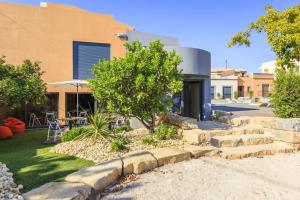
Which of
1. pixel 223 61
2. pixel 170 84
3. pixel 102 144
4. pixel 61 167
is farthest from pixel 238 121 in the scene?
pixel 223 61

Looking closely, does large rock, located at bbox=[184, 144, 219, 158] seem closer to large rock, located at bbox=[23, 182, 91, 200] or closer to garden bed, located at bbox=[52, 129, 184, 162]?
garden bed, located at bbox=[52, 129, 184, 162]

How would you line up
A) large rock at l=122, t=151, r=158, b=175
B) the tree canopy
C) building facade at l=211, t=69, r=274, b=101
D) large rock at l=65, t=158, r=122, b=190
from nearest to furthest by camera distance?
large rock at l=65, t=158, r=122, b=190
large rock at l=122, t=151, r=158, b=175
the tree canopy
building facade at l=211, t=69, r=274, b=101

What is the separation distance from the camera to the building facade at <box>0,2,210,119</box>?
16.1 metres

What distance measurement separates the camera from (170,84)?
8.71 metres


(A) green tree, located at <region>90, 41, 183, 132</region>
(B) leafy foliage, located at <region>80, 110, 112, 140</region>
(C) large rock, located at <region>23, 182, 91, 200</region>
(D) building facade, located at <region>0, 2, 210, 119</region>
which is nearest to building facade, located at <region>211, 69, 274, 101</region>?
(D) building facade, located at <region>0, 2, 210, 119</region>

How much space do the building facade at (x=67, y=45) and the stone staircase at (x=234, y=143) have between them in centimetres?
578

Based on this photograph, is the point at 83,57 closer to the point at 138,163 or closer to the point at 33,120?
the point at 33,120

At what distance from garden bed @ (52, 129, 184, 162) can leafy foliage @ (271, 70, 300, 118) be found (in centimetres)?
434

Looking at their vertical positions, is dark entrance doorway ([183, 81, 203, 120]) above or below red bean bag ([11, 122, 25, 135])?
above

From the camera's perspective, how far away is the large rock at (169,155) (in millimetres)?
6940

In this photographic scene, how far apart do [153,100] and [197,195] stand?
411 cm

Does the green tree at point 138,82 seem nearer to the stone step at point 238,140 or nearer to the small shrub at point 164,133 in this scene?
the small shrub at point 164,133

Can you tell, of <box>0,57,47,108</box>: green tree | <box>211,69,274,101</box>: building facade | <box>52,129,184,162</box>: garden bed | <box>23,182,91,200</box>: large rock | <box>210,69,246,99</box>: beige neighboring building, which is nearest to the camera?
<box>23,182,91,200</box>: large rock

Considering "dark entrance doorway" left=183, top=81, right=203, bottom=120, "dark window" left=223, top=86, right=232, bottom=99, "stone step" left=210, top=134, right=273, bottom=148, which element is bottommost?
"stone step" left=210, top=134, right=273, bottom=148
